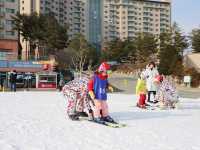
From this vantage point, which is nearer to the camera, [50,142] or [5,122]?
[50,142]

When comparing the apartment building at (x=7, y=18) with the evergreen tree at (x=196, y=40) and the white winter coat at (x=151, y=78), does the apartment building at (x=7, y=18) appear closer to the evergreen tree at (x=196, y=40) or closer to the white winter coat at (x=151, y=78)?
the evergreen tree at (x=196, y=40)

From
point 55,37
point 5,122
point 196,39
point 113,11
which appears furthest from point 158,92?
point 113,11

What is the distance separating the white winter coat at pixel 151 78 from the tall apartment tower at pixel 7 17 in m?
71.6

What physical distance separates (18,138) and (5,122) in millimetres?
2073

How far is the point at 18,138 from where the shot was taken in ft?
26.9

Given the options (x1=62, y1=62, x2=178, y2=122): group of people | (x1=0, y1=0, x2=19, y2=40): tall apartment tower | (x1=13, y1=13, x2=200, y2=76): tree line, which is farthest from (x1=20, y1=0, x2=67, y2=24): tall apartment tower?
(x1=62, y1=62, x2=178, y2=122): group of people

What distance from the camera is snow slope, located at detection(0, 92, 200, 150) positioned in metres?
7.87

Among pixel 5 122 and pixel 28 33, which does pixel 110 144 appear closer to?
pixel 5 122

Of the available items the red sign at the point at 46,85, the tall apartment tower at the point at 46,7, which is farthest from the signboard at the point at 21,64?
the tall apartment tower at the point at 46,7

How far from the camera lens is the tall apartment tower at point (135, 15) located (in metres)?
159

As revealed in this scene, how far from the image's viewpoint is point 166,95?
15617 mm

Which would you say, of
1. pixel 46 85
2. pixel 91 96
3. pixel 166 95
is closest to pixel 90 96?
pixel 91 96

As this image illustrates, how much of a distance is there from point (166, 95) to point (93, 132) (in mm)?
6724

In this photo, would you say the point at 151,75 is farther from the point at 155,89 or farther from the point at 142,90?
the point at 142,90
